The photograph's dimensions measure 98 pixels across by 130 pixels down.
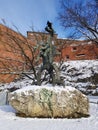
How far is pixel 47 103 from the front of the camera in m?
8.38

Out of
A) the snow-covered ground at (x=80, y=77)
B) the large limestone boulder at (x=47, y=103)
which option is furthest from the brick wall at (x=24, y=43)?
the large limestone boulder at (x=47, y=103)

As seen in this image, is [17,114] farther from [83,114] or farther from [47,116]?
[83,114]

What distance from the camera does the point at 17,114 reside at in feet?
28.4

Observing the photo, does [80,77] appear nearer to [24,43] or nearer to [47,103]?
[24,43]

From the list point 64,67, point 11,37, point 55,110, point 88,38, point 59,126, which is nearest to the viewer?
point 59,126

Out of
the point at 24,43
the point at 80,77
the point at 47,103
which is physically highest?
the point at 24,43

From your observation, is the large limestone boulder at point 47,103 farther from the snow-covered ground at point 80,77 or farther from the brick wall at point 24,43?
the snow-covered ground at point 80,77

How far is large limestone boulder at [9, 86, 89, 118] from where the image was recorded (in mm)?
8336

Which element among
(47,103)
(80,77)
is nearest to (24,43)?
(80,77)

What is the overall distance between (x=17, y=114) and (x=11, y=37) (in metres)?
11.5

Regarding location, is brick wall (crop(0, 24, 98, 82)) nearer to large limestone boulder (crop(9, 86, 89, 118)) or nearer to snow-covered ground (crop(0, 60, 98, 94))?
snow-covered ground (crop(0, 60, 98, 94))

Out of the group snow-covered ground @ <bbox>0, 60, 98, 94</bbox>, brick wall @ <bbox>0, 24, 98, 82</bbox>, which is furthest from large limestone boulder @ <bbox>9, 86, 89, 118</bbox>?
snow-covered ground @ <bbox>0, 60, 98, 94</bbox>

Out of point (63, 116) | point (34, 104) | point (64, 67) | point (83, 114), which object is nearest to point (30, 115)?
point (34, 104)

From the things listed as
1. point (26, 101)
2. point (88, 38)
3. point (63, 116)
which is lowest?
point (63, 116)
